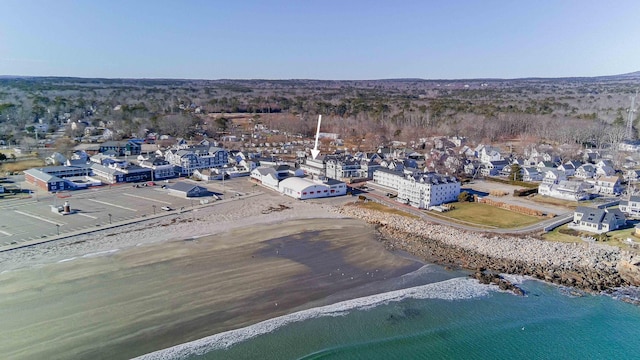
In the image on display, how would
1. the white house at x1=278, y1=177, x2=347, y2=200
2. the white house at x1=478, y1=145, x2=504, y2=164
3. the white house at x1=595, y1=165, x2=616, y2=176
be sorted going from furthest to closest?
the white house at x1=478, y1=145, x2=504, y2=164, the white house at x1=595, y1=165, x2=616, y2=176, the white house at x1=278, y1=177, x2=347, y2=200

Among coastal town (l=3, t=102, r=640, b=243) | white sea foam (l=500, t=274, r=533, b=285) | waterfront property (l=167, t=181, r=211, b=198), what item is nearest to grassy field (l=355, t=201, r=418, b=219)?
coastal town (l=3, t=102, r=640, b=243)

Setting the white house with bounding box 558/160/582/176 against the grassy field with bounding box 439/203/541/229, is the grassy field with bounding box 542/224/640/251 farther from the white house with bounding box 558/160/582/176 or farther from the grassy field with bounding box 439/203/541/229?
the white house with bounding box 558/160/582/176

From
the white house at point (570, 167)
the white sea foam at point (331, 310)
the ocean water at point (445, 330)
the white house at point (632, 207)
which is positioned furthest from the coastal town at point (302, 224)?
the ocean water at point (445, 330)

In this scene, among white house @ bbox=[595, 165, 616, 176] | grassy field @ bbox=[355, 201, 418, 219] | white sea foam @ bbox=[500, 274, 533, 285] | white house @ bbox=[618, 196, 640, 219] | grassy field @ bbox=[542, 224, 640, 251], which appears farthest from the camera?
white house @ bbox=[595, 165, 616, 176]

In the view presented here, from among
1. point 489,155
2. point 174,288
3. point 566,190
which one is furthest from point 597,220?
point 174,288

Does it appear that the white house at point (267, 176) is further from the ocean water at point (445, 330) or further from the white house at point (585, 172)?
the white house at point (585, 172)

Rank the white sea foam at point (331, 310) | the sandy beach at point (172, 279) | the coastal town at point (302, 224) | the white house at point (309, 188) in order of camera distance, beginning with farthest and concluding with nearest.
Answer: the white house at point (309, 188)
the coastal town at point (302, 224)
the sandy beach at point (172, 279)
the white sea foam at point (331, 310)

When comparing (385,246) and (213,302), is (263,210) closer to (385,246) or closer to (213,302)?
(385,246)
